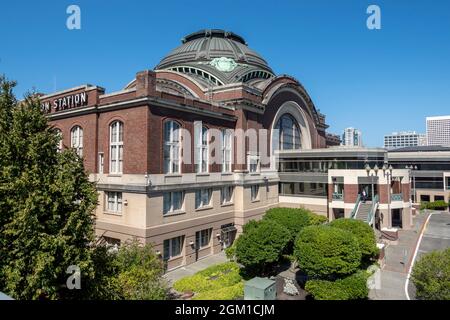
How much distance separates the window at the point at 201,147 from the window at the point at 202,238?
18.4ft

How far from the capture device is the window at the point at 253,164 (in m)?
35.6

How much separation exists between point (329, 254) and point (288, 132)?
95.5 feet

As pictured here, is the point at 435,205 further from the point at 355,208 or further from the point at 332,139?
the point at 355,208

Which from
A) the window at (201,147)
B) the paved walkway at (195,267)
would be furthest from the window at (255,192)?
the paved walkway at (195,267)

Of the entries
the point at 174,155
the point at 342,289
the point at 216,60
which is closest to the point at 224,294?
the point at 342,289

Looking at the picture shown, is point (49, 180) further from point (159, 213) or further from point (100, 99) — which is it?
point (100, 99)

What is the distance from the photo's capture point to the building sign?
96.1 ft

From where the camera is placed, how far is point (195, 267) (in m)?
26.3

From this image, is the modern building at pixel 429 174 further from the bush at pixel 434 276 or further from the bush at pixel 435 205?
the bush at pixel 434 276

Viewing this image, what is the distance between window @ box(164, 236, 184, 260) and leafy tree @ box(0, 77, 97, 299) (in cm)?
1170

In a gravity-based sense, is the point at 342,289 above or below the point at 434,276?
below

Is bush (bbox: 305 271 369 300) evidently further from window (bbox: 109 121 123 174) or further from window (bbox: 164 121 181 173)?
window (bbox: 109 121 123 174)

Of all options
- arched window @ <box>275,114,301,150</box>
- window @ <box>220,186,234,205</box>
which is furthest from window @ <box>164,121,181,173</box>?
arched window @ <box>275,114,301,150</box>
